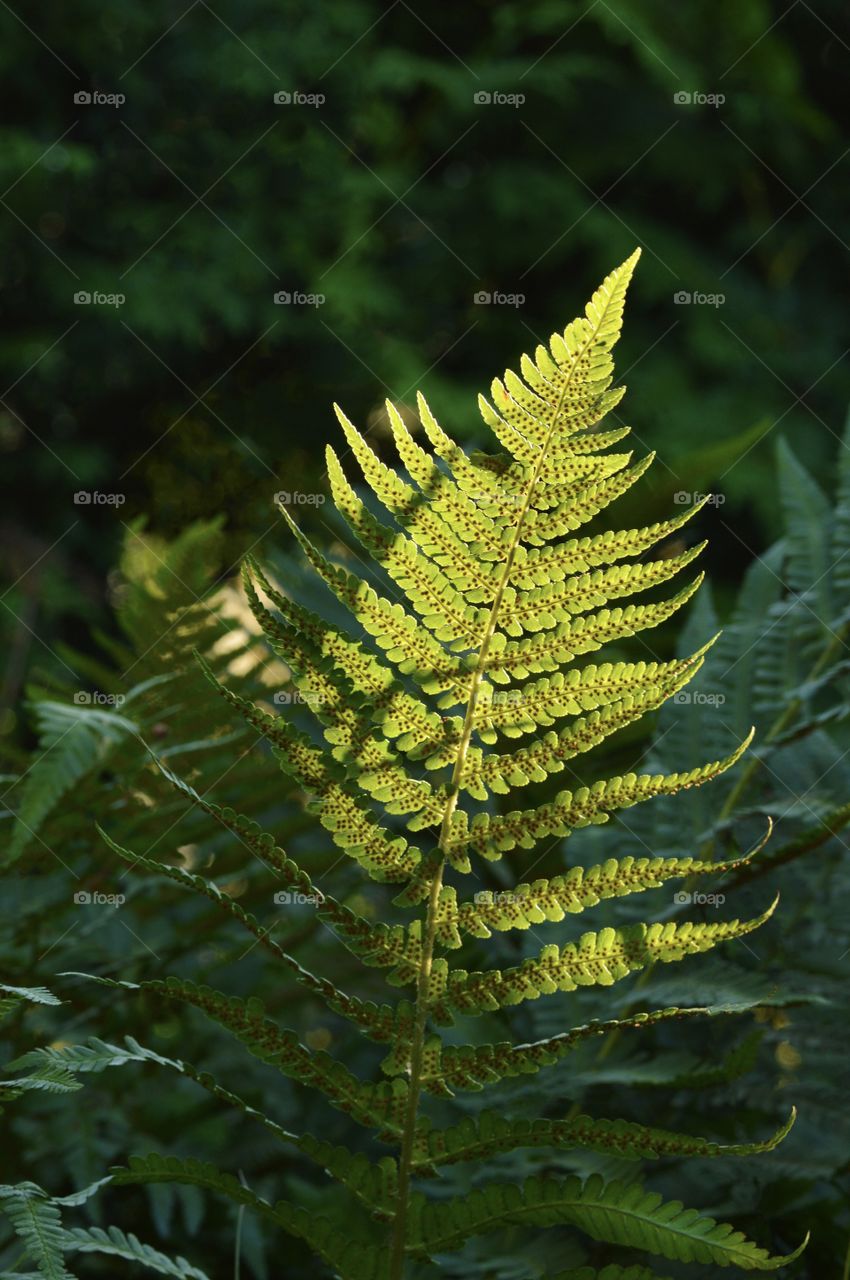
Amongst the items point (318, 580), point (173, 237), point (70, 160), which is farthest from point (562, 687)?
point (173, 237)

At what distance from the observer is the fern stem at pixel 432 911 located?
0.49m

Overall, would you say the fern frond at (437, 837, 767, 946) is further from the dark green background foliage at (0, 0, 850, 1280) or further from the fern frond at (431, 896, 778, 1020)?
the dark green background foliage at (0, 0, 850, 1280)

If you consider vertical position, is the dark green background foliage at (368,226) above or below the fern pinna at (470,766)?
above

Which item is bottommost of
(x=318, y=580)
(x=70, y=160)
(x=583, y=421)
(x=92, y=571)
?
(x=583, y=421)

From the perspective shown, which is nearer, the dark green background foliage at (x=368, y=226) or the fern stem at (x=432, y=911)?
the fern stem at (x=432, y=911)

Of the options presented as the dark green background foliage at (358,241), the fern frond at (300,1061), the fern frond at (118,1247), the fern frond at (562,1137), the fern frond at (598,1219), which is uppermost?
the dark green background foliage at (358,241)

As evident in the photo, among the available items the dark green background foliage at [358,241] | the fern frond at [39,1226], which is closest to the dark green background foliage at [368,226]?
the dark green background foliage at [358,241]

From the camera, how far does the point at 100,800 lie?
92 cm

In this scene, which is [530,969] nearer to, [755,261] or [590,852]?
[590,852]

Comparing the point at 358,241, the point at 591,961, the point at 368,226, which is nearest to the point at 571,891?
the point at 591,961

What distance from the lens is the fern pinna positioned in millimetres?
473

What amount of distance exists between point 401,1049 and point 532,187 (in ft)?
14.9

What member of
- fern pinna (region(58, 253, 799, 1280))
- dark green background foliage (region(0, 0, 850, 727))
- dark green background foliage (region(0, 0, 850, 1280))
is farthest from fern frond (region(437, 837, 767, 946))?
dark green background foliage (region(0, 0, 850, 727))

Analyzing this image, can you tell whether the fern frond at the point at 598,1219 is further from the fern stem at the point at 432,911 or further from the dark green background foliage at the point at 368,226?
the dark green background foliage at the point at 368,226
